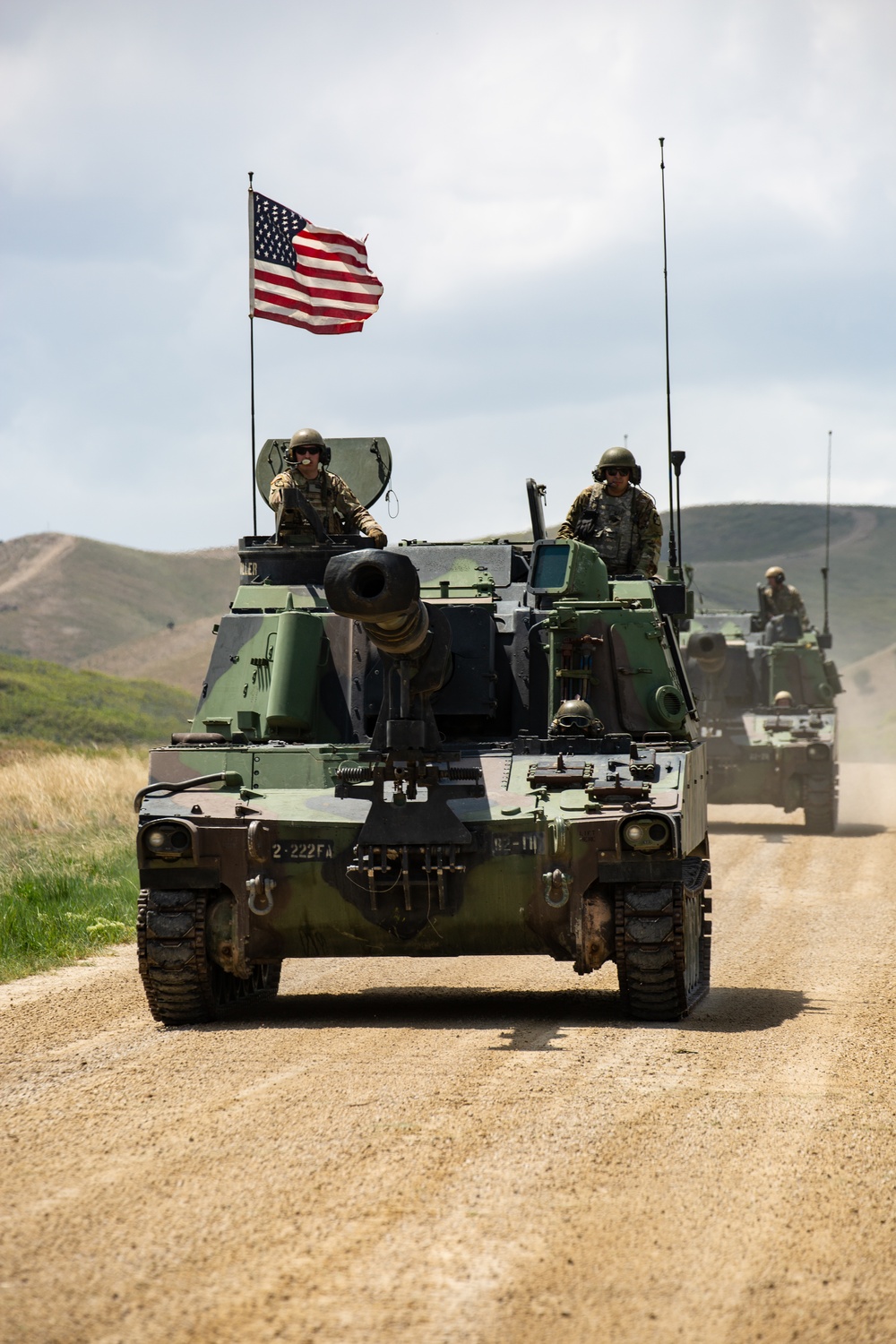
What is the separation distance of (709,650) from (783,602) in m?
2.57

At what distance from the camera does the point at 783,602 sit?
95.8 ft

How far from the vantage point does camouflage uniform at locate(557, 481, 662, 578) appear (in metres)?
13.7

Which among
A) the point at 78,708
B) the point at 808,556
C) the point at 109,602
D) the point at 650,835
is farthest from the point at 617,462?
the point at 808,556

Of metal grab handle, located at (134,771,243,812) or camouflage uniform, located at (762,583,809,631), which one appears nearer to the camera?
metal grab handle, located at (134,771,243,812)

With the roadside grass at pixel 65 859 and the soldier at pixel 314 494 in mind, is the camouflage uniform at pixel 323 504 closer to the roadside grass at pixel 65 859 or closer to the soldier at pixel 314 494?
the soldier at pixel 314 494

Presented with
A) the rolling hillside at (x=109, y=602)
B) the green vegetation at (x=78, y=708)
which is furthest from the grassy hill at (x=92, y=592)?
the green vegetation at (x=78, y=708)

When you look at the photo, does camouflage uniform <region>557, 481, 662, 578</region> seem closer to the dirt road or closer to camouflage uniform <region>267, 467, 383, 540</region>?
camouflage uniform <region>267, 467, 383, 540</region>

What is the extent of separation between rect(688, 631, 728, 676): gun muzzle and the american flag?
9879 mm

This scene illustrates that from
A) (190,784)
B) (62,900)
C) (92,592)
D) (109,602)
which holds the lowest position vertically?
(62,900)

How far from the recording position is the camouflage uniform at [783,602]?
29.1 meters

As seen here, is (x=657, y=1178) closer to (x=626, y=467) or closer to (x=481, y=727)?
(x=481, y=727)

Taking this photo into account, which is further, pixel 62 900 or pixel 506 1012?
pixel 62 900

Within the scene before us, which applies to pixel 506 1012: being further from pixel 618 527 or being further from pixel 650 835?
pixel 618 527

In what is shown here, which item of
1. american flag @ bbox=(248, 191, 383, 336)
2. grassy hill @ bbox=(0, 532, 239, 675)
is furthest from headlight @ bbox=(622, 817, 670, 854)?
grassy hill @ bbox=(0, 532, 239, 675)
